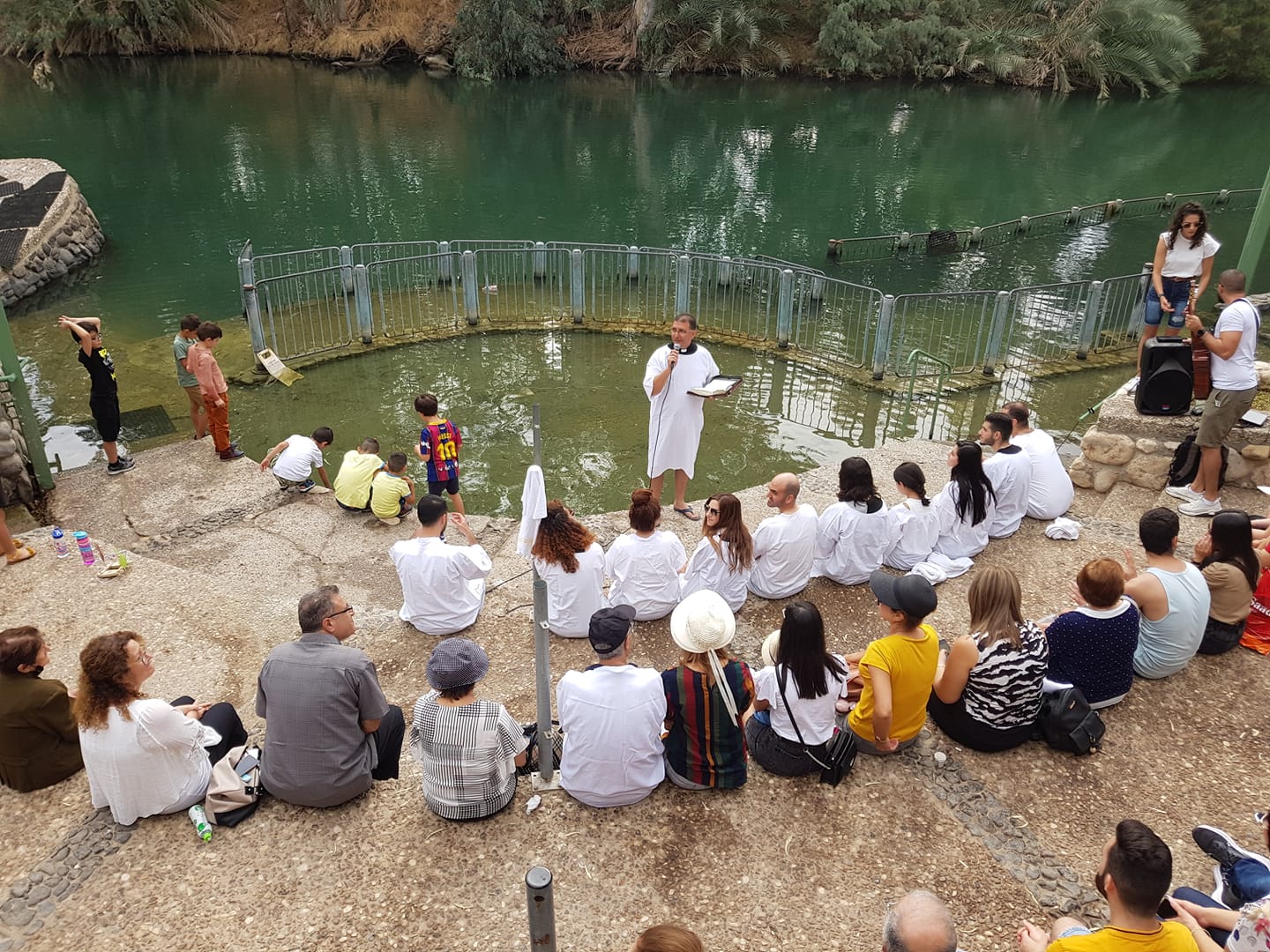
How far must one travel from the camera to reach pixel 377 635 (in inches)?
248

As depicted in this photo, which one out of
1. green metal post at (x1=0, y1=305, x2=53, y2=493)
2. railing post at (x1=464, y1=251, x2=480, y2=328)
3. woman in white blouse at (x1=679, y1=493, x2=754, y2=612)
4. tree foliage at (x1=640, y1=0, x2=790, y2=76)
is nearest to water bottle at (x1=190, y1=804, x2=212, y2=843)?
woman in white blouse at (x1=679, y1=493, x2=754, y2=612)

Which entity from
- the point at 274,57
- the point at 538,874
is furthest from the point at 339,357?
the point at 274,57

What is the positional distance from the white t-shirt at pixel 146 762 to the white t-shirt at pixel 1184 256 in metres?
8.43

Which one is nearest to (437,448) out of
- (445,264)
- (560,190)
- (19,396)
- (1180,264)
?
(19,396)

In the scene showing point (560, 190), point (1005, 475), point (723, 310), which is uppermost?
point (1005, 475)

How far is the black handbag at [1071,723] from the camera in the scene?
191 inches

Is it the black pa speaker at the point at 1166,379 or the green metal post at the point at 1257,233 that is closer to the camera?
the black pa speaker at the point at 1166,379

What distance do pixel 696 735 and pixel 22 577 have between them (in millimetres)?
5292

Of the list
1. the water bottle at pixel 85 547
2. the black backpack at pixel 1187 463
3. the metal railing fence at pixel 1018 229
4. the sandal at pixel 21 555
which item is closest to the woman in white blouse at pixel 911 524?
the black backpack at pixel 1187 463

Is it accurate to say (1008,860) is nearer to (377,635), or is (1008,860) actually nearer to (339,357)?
(377,635)

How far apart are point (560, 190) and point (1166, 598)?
1876 cm

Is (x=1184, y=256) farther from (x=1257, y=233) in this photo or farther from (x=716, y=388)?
(x=716, y=388)

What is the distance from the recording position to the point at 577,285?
508 inches

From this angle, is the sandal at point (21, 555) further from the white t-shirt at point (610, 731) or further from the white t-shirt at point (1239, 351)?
the white t-shirt at point (1239, 351)
